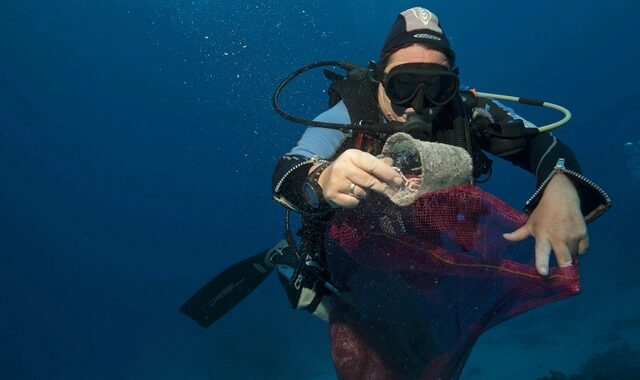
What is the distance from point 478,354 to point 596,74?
61.2 metres

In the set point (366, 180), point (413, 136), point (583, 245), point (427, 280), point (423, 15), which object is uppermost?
point (423, 15)

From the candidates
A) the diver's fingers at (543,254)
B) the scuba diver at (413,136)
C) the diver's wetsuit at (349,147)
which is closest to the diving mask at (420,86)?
the scuba diver at (413,136)

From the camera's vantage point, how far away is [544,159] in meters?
2.41

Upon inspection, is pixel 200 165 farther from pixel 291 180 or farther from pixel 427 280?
pixel 427 280

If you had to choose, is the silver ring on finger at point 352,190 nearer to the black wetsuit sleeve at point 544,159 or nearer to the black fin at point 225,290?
the black wetsuit sleeve at point 544,159

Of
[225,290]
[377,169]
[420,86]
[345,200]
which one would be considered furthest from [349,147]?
[225,290]

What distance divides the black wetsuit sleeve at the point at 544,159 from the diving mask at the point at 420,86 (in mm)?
537

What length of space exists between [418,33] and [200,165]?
3629 inches

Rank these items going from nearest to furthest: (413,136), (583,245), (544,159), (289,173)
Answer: (583,245) < (289,173) < (413,136) < (544,159)

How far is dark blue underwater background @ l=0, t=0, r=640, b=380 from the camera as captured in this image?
22.7 meters

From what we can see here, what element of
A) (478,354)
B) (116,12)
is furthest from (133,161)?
(478,354)

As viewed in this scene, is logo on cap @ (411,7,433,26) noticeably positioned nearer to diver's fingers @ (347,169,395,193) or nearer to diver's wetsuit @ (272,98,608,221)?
diver's wetsuit @ (272,98,608,221)

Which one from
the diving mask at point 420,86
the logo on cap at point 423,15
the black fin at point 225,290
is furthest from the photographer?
the black fin at point 225,290

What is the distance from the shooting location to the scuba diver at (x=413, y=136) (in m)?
1.70
